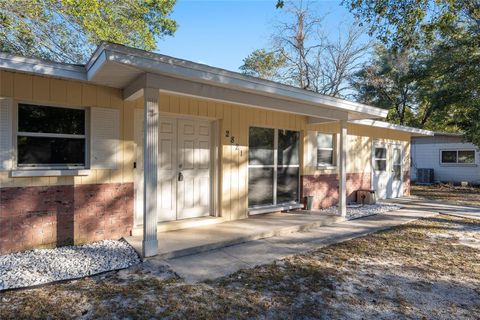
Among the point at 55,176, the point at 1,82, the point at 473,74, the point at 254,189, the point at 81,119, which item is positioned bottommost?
the point at 254,189

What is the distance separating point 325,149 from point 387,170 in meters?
3.74

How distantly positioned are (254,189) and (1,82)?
4928 millimetres

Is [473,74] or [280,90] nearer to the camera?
[280,90]

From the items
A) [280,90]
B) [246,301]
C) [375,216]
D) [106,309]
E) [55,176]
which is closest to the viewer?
[106,309]

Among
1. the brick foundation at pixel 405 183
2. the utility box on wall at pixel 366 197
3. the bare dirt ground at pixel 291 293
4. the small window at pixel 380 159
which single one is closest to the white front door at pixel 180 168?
the bare dirt ground at pixel 291 293

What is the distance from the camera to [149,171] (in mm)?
4164

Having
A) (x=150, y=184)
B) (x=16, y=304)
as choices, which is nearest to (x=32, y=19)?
(x=150, y=184)

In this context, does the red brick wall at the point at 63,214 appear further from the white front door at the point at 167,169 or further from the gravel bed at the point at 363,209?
the gravel bed at the point at 363,209

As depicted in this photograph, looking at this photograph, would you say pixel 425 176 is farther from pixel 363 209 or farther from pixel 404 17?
pixel 404 17

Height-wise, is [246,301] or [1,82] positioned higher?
[1,82]

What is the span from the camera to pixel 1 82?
4051 mm

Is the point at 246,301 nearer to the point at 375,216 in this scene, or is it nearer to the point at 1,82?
the point at 1,82

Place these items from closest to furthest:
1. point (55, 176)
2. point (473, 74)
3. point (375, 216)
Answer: point (55, 176), point (375, 216), point (473, 74)

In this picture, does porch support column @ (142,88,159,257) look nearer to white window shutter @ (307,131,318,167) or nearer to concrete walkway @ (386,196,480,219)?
white window shutter @ (307,131,318,167)
